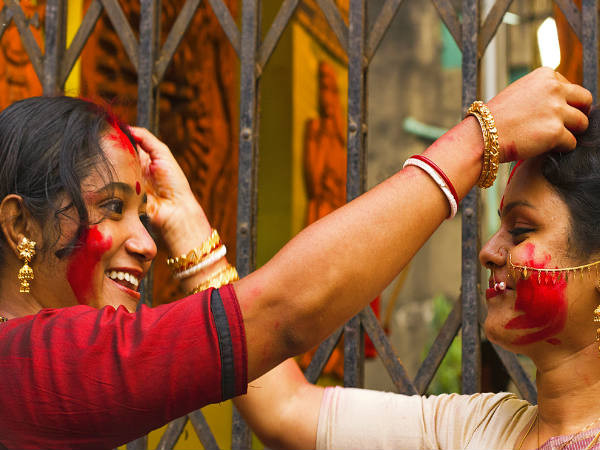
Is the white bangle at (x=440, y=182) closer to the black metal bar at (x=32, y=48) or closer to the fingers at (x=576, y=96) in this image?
the fingers at (x=576, y=96)

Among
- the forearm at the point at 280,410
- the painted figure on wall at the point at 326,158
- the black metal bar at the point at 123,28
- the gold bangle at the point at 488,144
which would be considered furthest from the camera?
the painted figure on wall at the point at 326,158

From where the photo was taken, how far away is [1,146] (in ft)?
6.09

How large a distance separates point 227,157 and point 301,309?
271 cm

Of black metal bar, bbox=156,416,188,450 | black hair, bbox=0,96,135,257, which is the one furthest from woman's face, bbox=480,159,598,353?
black metal bar, bbox=156,416,188,450

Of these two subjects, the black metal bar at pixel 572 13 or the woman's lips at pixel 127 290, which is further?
the black metal bar at pixel 572 13

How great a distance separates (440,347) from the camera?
96.3 inches

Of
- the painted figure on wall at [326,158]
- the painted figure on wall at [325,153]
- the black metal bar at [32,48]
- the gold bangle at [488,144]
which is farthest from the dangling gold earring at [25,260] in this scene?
the painted figure on wall at [325,153]

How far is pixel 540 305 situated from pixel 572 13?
42.5 inches

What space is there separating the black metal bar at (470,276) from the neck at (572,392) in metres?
0.48

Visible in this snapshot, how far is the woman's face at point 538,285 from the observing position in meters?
1.86

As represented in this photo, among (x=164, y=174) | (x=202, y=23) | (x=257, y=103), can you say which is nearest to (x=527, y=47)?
(x=202, y=23)

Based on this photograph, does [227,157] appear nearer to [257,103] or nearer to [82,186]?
[257,103]

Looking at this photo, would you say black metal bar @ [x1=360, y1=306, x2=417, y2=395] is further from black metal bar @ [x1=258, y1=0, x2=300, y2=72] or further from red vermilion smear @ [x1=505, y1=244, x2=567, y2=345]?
black metal bar @ [x1=258, y1=0, x2=300, y2=72]

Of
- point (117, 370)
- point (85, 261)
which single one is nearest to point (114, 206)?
point (85, 261)
